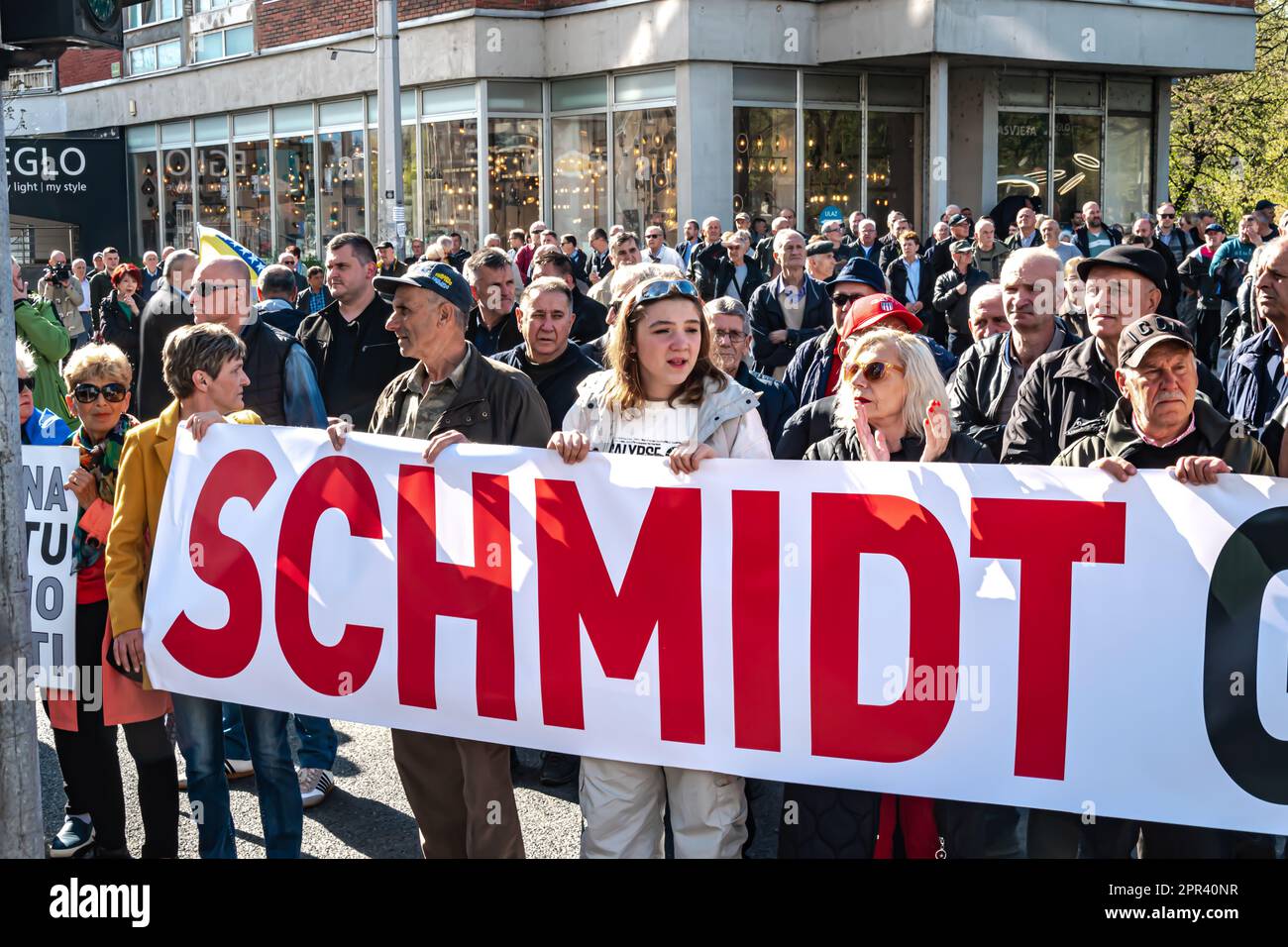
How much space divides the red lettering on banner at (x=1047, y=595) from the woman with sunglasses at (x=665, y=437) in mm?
820

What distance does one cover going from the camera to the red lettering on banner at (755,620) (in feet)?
13.9

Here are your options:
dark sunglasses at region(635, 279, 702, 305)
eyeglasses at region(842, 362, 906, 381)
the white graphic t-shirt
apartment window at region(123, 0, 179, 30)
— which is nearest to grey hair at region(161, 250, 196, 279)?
the white graphic t-shirt

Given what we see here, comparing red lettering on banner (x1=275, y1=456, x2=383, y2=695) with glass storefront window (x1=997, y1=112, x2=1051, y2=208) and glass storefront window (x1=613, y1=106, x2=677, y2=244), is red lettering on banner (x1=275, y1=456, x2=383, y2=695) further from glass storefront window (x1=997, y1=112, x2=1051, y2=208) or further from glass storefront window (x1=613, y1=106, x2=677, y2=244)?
glass storefront window (x1=997, y1=112, x2=1051, y2=208)

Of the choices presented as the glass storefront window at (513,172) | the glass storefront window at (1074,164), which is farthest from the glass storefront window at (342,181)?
the glass storefront window at (1074,164)

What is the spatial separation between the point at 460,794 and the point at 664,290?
1749 millimetres

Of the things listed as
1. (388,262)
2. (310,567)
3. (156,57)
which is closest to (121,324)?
(388,262)

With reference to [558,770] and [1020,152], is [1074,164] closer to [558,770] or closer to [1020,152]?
[1020,152]

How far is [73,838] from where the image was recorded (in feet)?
17.4

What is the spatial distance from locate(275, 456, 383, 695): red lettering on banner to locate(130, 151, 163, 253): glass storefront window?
32.0 m

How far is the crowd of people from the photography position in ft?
13.6

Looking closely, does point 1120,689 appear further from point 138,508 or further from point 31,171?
point 31,171

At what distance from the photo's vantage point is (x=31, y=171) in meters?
33.0
